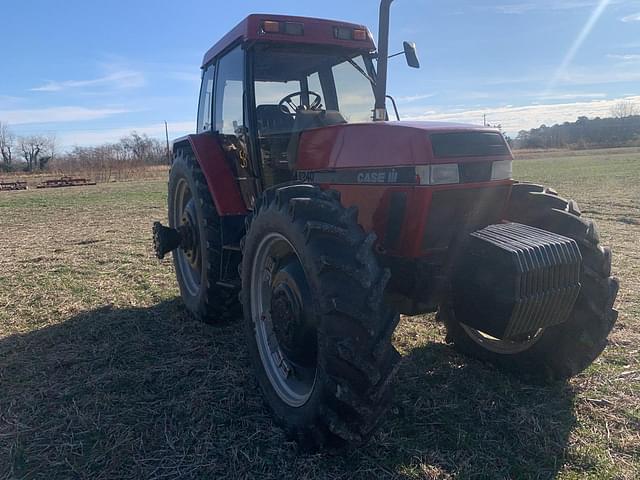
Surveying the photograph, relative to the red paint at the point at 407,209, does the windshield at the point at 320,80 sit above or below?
above

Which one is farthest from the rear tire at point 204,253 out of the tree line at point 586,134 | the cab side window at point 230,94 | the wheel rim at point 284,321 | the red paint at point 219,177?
the tree line at point 586,134

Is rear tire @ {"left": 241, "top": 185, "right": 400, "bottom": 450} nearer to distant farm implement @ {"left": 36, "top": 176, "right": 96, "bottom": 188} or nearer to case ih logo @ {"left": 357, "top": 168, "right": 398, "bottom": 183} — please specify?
case ih logo @ {"left": 357, "top": 168, "right": 398, "bottom": 183}

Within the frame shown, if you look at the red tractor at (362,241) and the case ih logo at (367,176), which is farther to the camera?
the case ih logo at (367,176)

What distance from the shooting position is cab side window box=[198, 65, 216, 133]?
4.85 metres

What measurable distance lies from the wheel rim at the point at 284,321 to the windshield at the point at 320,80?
1406 millimetres

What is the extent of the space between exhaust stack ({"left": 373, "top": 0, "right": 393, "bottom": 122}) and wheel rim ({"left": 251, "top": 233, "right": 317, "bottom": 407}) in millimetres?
1496

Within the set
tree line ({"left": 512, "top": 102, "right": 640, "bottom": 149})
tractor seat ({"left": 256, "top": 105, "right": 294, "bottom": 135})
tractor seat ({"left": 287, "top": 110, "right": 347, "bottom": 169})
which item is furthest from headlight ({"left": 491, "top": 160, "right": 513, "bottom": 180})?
tree line ({"left": 512, "top": 102, "right": 640, "bottom": 149})

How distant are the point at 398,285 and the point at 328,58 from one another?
216cm

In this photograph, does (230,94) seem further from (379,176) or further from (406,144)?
(406,144)

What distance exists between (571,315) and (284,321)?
5.78 ft

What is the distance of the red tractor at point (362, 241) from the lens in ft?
7.86

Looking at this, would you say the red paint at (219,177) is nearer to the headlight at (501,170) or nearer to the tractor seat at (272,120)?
the tractor seat at (272,120)

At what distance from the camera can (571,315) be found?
121 inches

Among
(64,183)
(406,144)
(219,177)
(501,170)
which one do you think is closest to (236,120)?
(219,177)
